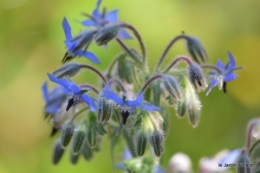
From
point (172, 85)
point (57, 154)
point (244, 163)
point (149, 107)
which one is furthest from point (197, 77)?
point (57, 154)

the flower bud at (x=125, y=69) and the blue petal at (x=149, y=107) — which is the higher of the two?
the flower bud at (x=125, y=69)

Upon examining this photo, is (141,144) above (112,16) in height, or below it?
below

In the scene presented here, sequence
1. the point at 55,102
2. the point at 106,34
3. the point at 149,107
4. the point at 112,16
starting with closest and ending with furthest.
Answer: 1. the point at 149,107
2. the point at 106,34
3. the point at 55,102
4. the point at 112,16

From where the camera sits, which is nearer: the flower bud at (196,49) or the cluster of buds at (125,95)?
the cluster of buds at (125,95)

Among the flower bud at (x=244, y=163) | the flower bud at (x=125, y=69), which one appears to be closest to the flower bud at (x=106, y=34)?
the flower bud at (x=125, y=69)

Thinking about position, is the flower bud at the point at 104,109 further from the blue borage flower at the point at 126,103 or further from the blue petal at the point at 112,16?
the blue petal at the point at 112,16

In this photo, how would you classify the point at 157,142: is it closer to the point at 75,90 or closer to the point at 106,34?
the point at 75,90

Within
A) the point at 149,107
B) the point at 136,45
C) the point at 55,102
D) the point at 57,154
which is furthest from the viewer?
the point at 136,45

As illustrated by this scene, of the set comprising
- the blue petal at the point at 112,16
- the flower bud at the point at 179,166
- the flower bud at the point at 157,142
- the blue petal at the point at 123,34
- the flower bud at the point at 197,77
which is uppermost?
the blue petal at the point at 112,16
